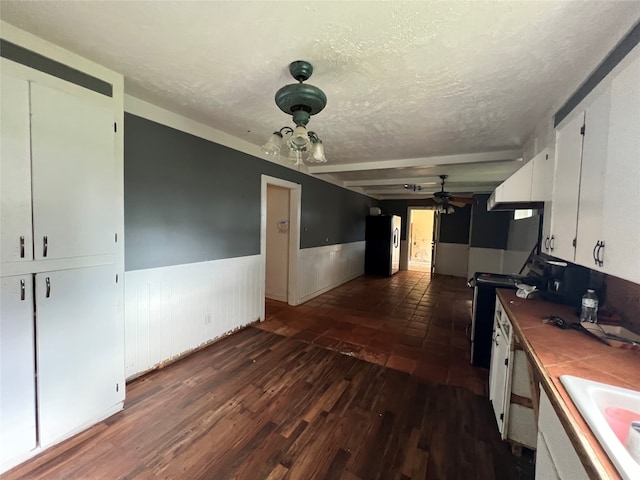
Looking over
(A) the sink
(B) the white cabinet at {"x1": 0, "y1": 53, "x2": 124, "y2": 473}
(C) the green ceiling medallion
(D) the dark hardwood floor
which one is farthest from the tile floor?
(C) the green ceiling medallion

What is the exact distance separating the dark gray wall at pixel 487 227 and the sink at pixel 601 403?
20.7ft

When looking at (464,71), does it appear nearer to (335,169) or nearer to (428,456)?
(428,456)

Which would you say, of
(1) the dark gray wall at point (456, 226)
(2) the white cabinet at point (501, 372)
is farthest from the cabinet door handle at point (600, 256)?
(1) the dark gray wall at point (456, 226)

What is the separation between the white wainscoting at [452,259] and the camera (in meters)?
7.52

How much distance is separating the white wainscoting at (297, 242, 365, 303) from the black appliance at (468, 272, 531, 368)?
9.09 ft

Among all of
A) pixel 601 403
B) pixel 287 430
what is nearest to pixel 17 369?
pixel 287 430

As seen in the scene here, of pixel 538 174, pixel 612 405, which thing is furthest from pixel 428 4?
pixel 612 405

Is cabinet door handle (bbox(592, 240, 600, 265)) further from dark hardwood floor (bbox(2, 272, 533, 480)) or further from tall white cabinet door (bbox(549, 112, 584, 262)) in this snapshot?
dark hardwood floor (bbox(2, 272, 533, 480))

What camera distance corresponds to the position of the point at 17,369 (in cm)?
145

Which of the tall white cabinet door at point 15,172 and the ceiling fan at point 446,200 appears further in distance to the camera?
the ceiling fan at point 446,200

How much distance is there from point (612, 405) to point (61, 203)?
110 inches

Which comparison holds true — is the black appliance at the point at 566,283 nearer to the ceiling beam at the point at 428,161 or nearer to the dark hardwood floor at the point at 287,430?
the dark hardwood floor at the point at 287,430

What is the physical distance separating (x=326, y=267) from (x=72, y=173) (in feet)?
14.3

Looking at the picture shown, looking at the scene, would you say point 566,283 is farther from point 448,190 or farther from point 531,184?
point 448,190
